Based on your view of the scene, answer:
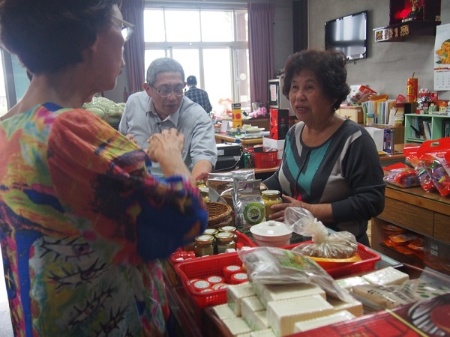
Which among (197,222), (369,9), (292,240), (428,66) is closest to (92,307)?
(197,222)

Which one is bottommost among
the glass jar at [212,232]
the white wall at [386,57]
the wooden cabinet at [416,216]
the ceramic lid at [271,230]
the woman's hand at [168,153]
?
the wooden cabinet at [416,216]

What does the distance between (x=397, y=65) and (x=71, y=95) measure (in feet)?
21.6

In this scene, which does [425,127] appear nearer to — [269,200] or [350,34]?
[350,34]

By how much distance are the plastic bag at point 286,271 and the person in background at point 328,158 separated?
2.07 feet

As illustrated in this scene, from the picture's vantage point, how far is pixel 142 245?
81cm

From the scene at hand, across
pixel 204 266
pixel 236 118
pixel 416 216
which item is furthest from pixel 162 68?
pixel 236 118

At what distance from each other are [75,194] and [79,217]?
0.16 ft

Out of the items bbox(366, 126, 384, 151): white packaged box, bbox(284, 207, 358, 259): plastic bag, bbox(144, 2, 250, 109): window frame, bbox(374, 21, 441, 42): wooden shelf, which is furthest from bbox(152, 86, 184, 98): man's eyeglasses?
bbox(144, 2, 250, 109): window frame

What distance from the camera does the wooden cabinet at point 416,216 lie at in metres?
2.31

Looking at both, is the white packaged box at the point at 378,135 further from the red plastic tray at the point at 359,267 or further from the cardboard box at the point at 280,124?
the red plastic tray at the point at 359,267

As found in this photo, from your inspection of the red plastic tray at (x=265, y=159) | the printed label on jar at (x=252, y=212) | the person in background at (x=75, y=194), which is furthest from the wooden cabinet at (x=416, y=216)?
the person in background at (x=75, y=194)

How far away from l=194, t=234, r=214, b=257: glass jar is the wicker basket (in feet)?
0.66

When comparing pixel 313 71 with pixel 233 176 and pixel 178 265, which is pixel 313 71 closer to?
pixel 233 176

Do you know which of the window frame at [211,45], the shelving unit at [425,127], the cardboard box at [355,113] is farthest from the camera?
the window frame at [211,45]
